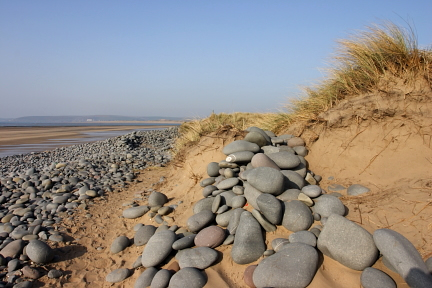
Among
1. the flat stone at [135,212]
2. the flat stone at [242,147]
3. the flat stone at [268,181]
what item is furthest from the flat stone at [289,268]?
the flat stone at [135,212]

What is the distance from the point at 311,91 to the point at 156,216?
3.96 m

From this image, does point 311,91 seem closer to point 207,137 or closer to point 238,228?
point 207,137

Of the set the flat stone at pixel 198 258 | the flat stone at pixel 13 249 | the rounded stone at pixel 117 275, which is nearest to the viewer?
the flat stone at pixel 198 258

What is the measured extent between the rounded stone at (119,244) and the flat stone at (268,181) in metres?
2.00

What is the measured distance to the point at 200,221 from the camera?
376 centimetres

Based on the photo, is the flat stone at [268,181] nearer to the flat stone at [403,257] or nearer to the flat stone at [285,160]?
the flat stone at [285,160]

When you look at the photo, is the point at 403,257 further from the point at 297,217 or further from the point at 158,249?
the point at 158,249

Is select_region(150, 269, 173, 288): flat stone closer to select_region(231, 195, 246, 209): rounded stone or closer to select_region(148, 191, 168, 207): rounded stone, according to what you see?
select_region(231, 195, 246, 209): rounded stone

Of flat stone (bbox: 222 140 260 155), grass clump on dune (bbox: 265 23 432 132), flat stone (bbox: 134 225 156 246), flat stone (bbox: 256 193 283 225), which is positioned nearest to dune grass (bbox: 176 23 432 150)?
grass clump on dune (bbox: 265 23 432 132)

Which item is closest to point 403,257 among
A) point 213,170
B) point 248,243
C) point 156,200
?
point 248,243

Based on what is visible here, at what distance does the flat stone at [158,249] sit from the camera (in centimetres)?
339

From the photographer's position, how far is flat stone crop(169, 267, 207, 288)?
9.45ft

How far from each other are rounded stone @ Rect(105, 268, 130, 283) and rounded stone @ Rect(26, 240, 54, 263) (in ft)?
2.90

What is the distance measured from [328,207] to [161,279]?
2.03m
